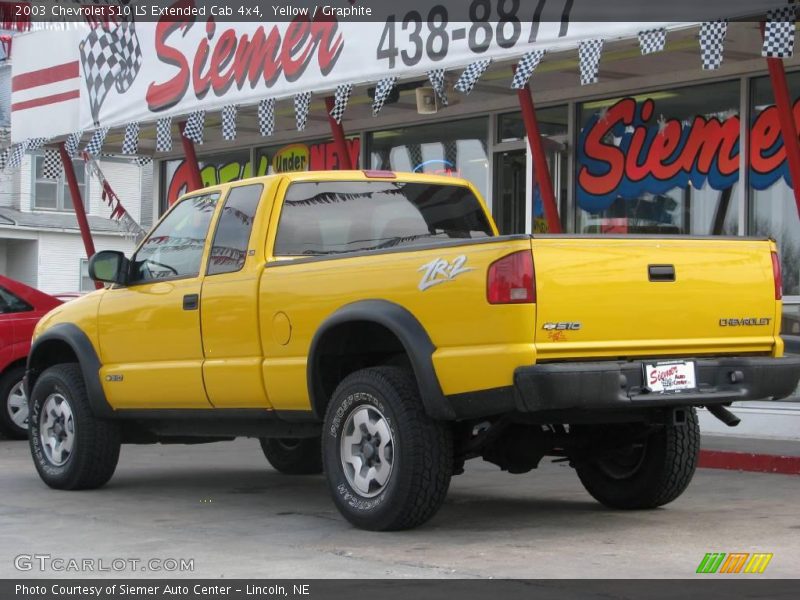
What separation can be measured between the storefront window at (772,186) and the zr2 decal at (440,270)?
698 cm

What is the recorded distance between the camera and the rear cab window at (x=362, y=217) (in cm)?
842

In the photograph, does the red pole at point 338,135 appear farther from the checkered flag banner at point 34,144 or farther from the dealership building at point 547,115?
the checkered flag banner at point 34,144

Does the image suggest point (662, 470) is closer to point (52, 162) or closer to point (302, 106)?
point (302, 106)

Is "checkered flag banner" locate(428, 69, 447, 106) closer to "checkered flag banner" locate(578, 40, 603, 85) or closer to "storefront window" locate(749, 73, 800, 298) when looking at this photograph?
"checkered flag banner" locate(578, 40, 603, 85)

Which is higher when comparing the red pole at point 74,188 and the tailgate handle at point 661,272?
the red pole at point 74,188

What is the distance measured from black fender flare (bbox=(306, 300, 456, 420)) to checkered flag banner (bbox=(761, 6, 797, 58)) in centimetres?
431

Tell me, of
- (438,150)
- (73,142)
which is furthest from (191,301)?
(73,142)

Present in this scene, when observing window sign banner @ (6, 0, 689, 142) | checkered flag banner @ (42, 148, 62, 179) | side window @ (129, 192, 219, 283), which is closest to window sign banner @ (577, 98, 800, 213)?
window sign banner @ (6, 0, 689, 142)

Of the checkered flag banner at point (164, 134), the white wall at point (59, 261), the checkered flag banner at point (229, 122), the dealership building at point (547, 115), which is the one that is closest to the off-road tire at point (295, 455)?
the dealership building at point (547, 115)

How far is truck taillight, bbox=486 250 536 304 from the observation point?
666 centimetres

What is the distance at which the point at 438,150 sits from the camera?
671 inches

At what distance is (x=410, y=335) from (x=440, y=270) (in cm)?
36

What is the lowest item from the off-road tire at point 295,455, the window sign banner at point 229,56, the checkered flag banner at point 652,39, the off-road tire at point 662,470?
the off-road tire at point 295,455

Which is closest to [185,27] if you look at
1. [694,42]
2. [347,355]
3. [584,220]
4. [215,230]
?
[584,220]
